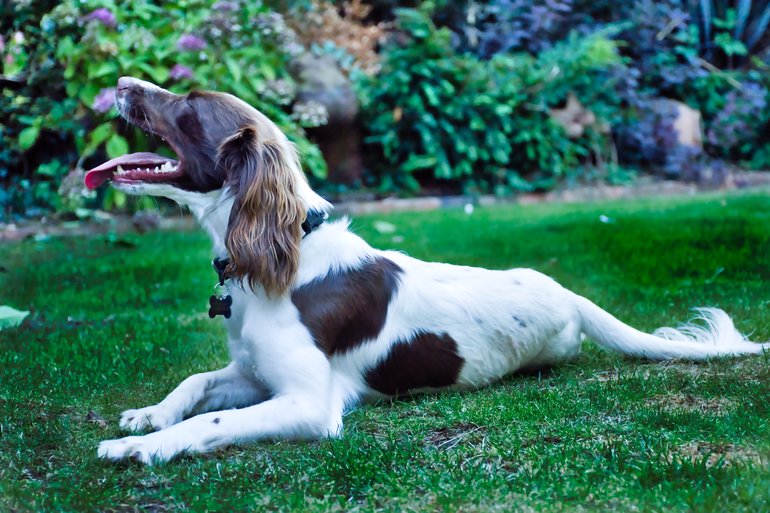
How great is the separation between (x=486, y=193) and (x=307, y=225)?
8437 millimetres

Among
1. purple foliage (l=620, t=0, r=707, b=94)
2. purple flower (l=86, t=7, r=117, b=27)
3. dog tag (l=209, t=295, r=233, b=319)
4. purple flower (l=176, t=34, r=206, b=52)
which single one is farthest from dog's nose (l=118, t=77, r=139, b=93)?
purple foliage (l=620, t=0, r=707, b=94)

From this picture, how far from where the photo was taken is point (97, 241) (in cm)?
796

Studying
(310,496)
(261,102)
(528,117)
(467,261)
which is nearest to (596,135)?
(528,117)

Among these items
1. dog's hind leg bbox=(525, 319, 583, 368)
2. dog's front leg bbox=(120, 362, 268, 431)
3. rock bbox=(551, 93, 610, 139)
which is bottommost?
rock bbox=(551, 93, 610, 139)

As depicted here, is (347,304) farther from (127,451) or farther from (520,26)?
(520,26)

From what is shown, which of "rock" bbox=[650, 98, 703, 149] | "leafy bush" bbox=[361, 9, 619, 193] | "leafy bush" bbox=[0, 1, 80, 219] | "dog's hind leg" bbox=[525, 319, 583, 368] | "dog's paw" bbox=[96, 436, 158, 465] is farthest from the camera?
"rock" bbox=[650, 98, 703, 149]

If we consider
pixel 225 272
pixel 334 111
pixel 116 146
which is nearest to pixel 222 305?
pixel 225 272

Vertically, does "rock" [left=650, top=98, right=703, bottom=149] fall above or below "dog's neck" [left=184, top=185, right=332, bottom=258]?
below

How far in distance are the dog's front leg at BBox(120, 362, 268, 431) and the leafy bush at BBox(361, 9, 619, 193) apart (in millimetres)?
7801

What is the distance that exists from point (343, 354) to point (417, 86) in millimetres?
8371

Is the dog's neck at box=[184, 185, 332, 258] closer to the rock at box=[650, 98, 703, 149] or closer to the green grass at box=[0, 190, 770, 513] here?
the green grass at box=[0, 190, 770, 513]

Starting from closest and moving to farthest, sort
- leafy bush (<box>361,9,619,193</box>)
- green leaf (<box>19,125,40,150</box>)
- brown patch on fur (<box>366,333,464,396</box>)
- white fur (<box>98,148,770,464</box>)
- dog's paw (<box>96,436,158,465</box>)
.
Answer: dog's paw (<box>96,436,158,465</box>) < white fur (<box>98,148,770,464</box>) < brown patch on fur (<box>366,333,464,396</box>) < green leaf (<box>19,125,40,150</box>) < leafy bush (<box>361,9,619,193</box>)

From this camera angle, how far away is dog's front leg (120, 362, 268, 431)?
3.33 metres

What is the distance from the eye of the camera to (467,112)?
11.4 metres
